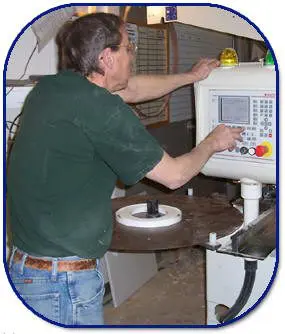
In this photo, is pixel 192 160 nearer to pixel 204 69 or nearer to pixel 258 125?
pixel 258 125

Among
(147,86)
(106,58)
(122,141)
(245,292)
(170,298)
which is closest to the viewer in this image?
(122,141)

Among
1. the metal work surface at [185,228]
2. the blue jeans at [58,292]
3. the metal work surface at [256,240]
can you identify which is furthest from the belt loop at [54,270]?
the metal work surface at [256,240]

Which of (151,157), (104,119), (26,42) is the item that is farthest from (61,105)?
(26,42)

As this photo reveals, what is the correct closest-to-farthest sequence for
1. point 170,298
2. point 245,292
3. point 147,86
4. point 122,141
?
point 122,141, point 245,292, point 147,86, point 170,298

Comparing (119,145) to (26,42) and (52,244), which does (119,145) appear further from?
(26,42)

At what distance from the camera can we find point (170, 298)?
2.62 meters

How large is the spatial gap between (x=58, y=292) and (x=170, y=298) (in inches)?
59.1

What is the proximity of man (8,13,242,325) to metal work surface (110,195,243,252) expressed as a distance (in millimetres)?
85

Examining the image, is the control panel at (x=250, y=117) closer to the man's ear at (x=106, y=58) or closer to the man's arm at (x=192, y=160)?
the man's arm at (x=192, y=160)

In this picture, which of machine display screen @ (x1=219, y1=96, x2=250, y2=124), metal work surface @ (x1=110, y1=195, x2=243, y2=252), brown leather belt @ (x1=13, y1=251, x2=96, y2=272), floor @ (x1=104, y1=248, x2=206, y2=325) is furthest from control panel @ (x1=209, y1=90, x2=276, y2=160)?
floor @ (x1=104, y1=248, x2=206, y2=325)

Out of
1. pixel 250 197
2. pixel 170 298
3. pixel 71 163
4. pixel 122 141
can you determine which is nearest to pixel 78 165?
pixel 71 163

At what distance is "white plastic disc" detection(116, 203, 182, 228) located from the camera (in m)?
1.37

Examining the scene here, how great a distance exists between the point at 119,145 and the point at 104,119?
7cm

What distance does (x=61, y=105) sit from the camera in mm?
1086
